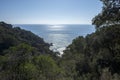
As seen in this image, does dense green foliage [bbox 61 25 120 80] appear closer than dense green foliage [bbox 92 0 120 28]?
No

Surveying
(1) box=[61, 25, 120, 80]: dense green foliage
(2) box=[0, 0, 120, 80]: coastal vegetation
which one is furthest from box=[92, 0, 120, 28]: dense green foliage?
(1) box=[61, 25, 120, 80]: dense green foliage

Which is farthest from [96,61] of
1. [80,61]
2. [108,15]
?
[108,15]

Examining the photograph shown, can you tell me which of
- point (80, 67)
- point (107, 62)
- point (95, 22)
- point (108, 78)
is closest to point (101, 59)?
point (107, 62)

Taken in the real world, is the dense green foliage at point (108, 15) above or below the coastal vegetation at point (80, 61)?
above

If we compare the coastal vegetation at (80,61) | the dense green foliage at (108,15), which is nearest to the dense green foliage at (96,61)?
the coastal vegetation at (80,61)

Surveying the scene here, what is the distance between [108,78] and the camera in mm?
8500

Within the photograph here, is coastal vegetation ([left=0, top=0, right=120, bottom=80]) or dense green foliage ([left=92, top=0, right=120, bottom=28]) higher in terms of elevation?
dense green foliage ([left=92, top=0, right=120, bottom=28])

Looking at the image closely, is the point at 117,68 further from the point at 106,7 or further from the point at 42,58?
the point at 106,7

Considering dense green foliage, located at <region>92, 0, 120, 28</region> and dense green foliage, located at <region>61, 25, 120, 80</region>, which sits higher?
dense green foliage, located at <region>92, 0, 120, 28</region>

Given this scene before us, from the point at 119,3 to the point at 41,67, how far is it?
48.9ft

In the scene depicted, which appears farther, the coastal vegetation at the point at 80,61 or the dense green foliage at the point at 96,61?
the dense green foliage at the point at 96,61

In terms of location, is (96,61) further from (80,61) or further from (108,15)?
A: (108,15)

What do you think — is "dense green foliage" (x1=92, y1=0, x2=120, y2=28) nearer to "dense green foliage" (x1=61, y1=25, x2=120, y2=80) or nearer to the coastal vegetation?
the coastal vegetation

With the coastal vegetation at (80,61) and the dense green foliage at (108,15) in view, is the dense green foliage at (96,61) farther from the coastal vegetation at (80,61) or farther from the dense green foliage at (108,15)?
the dense green foliage at (108,15)
